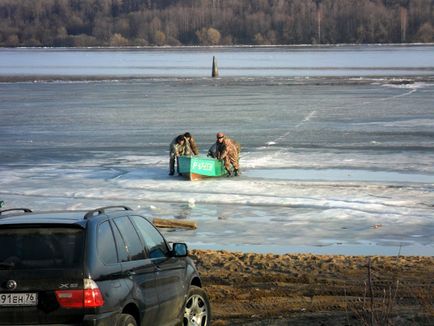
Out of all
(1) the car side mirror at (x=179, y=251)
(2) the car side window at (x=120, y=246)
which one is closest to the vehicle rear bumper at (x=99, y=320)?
(2) the car side window at (x=120, y=246)

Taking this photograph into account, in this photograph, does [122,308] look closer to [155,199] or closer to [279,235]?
[279,235]

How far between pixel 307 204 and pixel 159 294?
12.8 m

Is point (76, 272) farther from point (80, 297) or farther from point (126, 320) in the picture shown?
point (126, 320)

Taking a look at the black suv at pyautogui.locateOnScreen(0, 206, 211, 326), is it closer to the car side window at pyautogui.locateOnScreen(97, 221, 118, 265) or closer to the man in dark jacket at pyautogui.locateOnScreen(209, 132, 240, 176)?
the car side window at pyautogui.locateOnScreen(97, 221, 118, 265)

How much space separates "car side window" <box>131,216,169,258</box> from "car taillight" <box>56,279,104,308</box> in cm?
137

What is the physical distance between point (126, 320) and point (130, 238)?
90cm

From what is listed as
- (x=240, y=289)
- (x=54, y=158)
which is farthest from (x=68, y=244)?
(x=54, y=158)

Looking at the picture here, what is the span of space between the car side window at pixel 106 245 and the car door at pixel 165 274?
728 millimetres

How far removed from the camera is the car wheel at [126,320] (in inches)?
295

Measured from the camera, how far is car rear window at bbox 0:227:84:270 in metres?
7.37

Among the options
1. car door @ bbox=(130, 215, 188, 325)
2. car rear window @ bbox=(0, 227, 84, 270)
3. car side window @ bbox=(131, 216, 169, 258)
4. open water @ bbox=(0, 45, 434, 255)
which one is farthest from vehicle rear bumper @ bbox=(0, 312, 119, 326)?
open water @ bbox=(0, 45, 434, 255)

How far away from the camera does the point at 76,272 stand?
7262mm

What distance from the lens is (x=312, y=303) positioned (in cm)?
1162

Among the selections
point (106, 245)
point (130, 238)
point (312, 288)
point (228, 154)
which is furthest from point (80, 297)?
point (228, 154)
